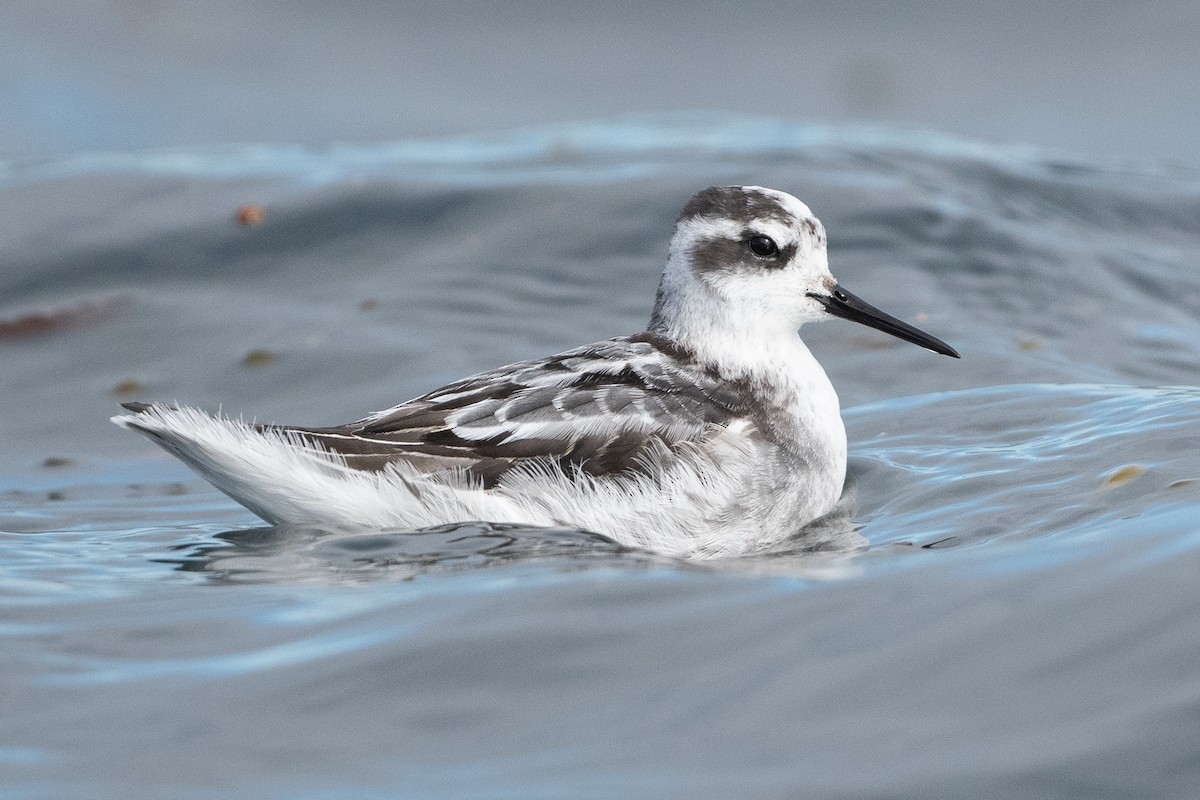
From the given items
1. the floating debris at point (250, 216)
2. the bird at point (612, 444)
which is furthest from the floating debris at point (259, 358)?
the bird at point (612, 444)

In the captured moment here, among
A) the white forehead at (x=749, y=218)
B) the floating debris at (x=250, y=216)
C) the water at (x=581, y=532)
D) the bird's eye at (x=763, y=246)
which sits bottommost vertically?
the water at (x=581, y=532)

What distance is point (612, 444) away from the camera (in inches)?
195

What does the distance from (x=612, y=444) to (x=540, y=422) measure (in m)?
0.25

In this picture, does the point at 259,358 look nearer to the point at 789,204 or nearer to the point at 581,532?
the point at 789,204

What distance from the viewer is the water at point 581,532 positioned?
125 inches

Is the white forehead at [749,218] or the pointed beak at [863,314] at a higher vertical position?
the white forehead at [749,218]

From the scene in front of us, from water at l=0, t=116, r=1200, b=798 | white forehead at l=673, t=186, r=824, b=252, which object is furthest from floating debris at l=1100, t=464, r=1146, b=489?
white forehead at l=673, t=186, r=824, b=252

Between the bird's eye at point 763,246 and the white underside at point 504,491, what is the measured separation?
88 cm

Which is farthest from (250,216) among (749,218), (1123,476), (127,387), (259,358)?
(1123,476)

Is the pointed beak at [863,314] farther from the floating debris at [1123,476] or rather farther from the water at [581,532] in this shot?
the floating debris at [1123,476]

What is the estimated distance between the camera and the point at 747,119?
11547 millimetres

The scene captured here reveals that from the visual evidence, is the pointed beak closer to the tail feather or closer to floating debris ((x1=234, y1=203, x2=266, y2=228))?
the tail feather

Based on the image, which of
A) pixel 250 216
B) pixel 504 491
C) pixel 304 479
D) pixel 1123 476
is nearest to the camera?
pixel 304 479

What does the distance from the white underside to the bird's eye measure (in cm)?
88
